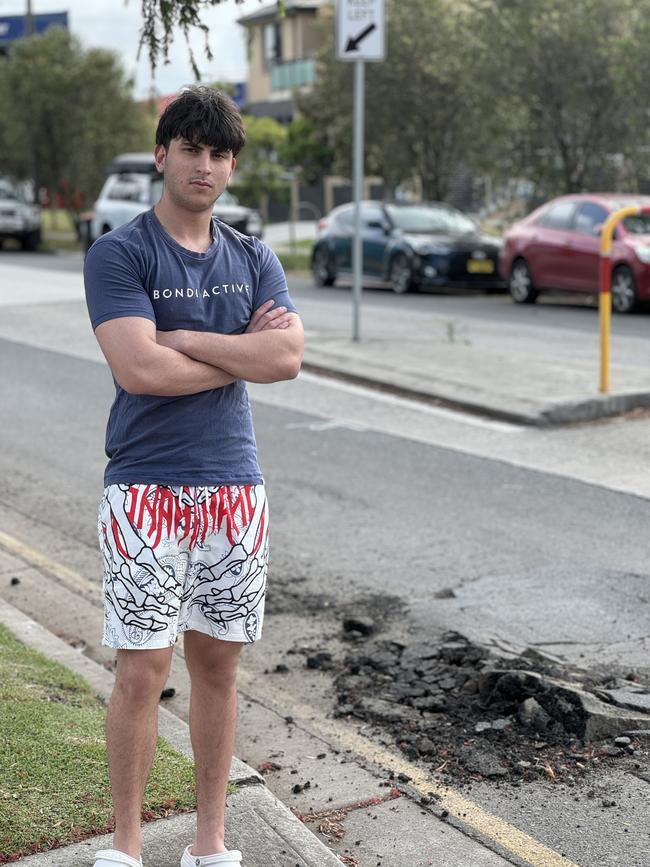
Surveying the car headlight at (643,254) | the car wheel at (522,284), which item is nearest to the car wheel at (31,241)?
the car wheel at (522,284)

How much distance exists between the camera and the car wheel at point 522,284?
19.6 m

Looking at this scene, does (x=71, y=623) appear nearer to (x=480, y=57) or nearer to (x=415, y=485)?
(x=415, y=485)

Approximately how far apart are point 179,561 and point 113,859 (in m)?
0.71

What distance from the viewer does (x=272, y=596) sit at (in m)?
6.14

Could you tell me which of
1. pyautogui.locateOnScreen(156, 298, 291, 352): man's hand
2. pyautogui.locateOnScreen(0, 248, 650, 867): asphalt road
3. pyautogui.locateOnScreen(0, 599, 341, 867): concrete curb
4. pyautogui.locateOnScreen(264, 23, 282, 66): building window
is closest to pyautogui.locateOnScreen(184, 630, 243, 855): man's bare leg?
pyautogui.locateOnScreen(0, 599, 341, 867): concrete curb

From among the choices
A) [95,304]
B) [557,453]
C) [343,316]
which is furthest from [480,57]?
[95,304]

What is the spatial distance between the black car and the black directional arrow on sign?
8457mm

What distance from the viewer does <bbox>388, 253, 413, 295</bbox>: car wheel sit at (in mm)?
21594

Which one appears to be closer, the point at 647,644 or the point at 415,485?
the point at 647,644

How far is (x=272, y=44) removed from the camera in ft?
194

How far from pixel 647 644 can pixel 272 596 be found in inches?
68.0

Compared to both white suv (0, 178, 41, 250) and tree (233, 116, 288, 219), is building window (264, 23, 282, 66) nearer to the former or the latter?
tree (233, 116, 288, 219)

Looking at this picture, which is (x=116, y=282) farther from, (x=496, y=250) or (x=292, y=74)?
(x=292, y=74)

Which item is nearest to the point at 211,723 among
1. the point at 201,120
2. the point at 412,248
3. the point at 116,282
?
the point at 116,282
